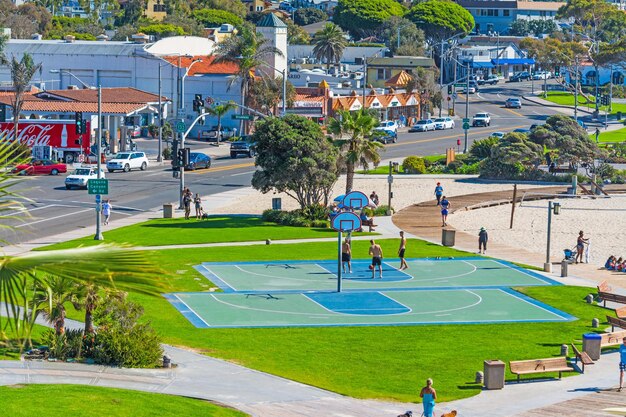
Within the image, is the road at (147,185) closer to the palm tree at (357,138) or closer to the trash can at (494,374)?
the palm tree at (357,138)

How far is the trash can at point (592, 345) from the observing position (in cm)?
3216

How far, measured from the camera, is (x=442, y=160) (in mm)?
93688

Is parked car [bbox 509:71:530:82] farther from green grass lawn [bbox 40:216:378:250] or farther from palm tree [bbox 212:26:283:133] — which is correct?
green grass lawn [bbox 40:216:378:250]

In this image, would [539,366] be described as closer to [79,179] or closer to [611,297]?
[611,297]

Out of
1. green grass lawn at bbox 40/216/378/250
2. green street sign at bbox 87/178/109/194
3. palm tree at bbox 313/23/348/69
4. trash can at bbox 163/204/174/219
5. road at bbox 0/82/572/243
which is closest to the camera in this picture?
green street sign at bbox 87/178/109/194

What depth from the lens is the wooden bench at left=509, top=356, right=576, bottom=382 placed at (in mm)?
29297

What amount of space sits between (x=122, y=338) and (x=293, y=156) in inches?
1261

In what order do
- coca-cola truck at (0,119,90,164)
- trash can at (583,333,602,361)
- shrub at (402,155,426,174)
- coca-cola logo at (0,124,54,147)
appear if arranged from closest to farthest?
trash can at (583,333,602,361) < coca-cola truck at (0,119,90,164) < coca-cola logo at (0,124,54,147) < shrub at (402,155,426,174)

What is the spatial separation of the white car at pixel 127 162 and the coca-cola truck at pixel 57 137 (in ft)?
8.40

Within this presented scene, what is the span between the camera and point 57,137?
289 ft

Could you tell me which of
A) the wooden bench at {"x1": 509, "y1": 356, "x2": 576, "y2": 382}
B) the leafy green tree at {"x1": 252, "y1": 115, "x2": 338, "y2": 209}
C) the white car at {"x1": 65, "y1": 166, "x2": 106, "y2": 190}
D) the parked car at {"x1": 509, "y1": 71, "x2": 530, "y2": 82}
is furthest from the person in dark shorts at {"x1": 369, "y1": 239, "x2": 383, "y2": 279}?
the parked car at {"x1": 509, "y1": 71, "x2": 530, "y2": 82}

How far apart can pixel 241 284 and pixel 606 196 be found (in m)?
39.2

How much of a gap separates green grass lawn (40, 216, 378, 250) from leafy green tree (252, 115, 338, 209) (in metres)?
2.21

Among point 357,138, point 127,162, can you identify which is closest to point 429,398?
point 357,138
